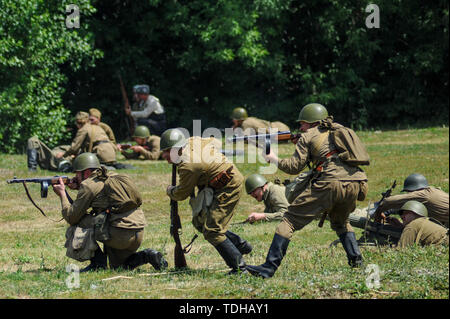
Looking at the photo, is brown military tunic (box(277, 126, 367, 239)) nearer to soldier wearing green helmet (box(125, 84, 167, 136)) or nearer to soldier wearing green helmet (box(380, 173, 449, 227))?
soldier wearing green helmet (box(380, 173, 449, 227))

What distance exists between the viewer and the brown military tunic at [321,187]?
8156 mm

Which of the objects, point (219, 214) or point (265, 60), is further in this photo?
point (265, 60)

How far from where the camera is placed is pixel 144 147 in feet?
66.6

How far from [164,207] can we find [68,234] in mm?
5471

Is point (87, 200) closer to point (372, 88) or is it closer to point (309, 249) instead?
point (309, 249)

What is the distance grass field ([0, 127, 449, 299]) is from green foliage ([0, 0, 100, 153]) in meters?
6.48

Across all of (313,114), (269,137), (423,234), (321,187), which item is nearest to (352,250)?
(321,187)

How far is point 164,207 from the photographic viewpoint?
15.0m

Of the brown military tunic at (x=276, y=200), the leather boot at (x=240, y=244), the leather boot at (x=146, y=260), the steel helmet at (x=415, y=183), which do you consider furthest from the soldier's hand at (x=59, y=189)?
the steel helmet at (x=415, y=183)

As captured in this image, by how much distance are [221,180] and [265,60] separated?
61.7 feet

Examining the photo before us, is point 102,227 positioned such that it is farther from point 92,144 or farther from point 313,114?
point 92,144

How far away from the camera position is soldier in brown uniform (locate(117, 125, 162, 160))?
2003 centimetres

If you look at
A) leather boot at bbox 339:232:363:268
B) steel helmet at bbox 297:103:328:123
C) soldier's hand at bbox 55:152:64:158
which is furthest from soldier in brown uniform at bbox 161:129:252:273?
soldier's hand at bbox 55:152:64:158

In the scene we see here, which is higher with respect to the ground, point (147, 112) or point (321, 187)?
point (147, 112)
